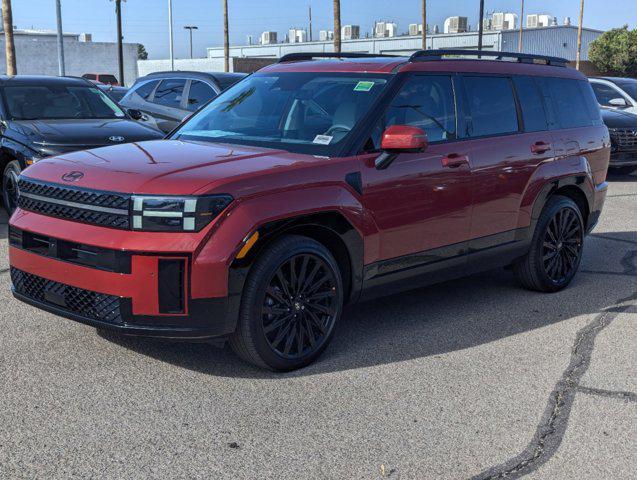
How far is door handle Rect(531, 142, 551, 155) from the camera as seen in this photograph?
636 centimetres

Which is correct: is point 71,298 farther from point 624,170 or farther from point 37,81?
point 624,170

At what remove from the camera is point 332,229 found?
481 centimetres

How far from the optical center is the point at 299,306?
4.72 metres

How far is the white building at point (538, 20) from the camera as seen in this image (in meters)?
80.7

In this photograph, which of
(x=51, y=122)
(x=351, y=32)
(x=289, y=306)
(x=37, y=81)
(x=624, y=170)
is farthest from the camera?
(x=351, y=32)

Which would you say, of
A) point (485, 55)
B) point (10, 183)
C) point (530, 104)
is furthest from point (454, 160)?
point (10, 183)

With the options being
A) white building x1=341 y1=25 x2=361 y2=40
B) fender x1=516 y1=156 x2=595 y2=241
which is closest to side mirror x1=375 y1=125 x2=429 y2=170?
fender x1=516 y1=156 x2=595 y2=241

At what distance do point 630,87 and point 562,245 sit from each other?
35.8ft

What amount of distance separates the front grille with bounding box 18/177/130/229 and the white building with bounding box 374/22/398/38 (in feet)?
267

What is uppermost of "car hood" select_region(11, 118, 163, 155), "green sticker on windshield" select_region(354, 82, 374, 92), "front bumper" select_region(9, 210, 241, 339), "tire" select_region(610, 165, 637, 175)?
"green sticker on windshield" select_region(354, 82, 374, 92)

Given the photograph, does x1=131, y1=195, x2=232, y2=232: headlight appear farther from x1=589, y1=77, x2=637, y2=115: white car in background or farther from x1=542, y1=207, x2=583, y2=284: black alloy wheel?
x1=589, y1=77, x2=637, y2=115: white car in background

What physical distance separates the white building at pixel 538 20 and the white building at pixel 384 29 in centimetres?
1373

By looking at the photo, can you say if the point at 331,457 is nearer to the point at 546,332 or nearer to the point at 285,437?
the point at 285,437

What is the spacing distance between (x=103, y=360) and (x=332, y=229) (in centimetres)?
159
